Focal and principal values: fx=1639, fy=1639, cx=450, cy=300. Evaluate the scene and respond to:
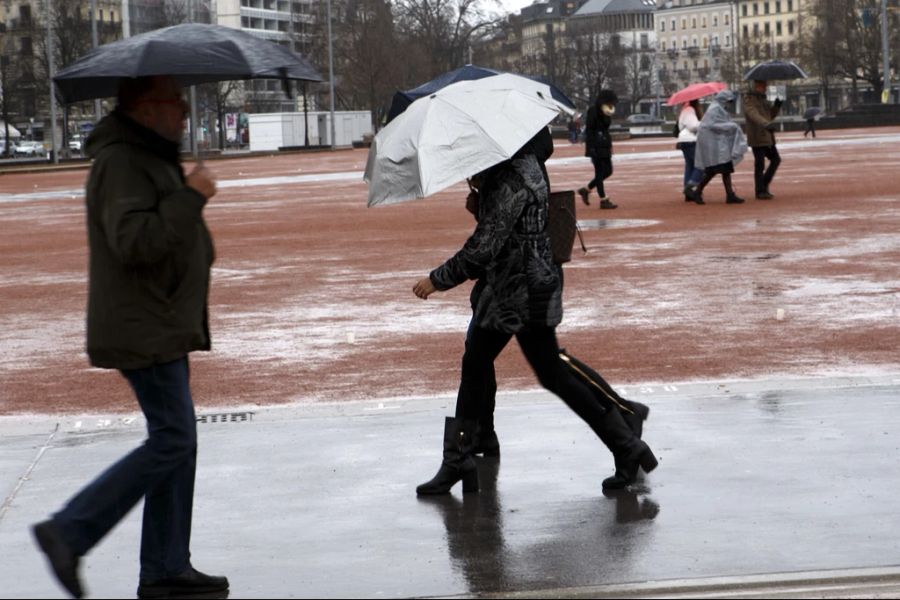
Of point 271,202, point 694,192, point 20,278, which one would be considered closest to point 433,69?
point 271,202

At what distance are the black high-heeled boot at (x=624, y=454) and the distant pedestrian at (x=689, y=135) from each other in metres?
16.9

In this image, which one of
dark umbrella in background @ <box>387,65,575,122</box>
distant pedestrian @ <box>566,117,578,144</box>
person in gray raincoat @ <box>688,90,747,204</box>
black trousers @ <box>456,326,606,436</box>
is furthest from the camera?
distant pedestrian @ <box>566,117,578,144</box>

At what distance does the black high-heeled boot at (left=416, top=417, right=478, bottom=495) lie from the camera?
6805 mm

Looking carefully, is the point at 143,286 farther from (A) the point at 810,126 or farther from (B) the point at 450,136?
(A) the point at 810,126

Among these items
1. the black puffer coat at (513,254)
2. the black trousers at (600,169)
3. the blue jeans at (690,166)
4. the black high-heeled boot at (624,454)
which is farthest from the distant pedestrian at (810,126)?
the black puffer coat at (513,254)

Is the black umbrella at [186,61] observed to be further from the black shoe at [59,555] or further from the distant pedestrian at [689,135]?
the distant pedestrian at [689,135]

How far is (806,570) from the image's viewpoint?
5.46 meters

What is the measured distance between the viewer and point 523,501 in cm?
666

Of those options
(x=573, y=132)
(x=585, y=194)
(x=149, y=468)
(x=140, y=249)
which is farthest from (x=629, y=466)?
(x=573, y=132)

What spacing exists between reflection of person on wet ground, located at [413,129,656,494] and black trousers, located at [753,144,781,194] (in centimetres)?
1651

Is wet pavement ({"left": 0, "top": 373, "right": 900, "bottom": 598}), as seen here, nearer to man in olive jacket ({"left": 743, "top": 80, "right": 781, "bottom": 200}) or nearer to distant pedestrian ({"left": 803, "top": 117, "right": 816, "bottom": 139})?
man in olive jacket ({"left": 743, "top": 80, "right": 781, "bottom": 200})

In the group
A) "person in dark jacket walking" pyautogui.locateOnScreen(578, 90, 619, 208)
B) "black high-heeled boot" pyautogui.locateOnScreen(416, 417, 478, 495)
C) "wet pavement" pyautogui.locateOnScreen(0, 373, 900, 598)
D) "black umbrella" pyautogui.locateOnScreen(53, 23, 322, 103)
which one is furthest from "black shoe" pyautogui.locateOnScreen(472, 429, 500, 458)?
"person in dark jacket walking" pyautogui.locateOnScreen(578, 90, 619, 208)

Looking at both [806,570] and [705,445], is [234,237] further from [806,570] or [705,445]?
[806,570]

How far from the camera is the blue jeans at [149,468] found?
5.16 meters
